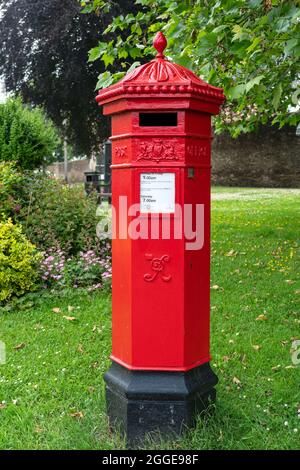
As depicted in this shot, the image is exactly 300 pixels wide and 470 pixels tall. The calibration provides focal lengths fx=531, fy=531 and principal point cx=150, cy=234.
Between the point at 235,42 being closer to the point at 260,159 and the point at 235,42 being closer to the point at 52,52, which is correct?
the point at 52,52

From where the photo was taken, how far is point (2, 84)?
789 inches

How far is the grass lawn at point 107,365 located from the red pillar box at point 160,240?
10.2 inches

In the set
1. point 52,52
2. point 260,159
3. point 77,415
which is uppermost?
point 52,52

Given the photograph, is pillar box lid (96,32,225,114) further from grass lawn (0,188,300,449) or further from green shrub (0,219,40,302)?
green shrub (0,219,40,302)

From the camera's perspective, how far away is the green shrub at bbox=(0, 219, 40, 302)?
18.9 feet

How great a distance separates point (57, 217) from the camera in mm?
6953

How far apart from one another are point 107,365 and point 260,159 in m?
25.5

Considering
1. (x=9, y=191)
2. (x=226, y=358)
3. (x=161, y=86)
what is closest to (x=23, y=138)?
(x=9, y=191)

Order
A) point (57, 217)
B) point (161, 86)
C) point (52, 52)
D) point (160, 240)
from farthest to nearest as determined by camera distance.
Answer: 1. point (52, 52)
2. point (57, 217)
3. point (160, 240)
4. point (161, 86)

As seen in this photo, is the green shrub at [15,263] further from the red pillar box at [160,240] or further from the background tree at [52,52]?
the background tree at [52,52]

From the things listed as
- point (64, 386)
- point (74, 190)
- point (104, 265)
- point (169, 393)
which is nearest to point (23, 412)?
point (64, 386)

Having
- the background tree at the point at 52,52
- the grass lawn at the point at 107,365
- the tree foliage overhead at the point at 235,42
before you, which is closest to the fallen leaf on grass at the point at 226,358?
the grass lawn at the point at 107,365

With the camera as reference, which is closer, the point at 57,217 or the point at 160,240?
the point at 160,240
